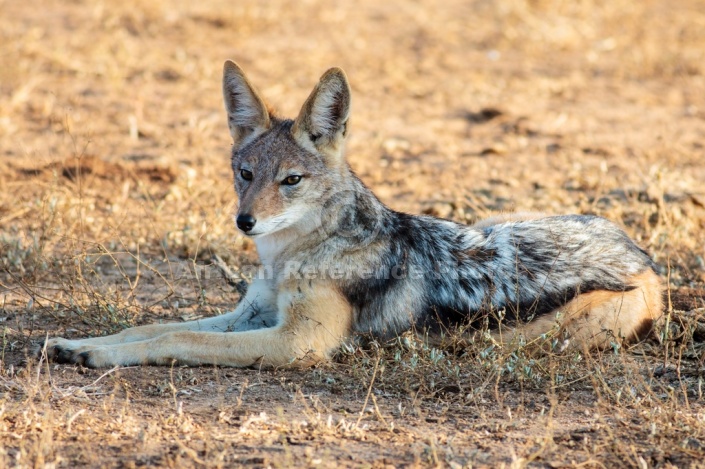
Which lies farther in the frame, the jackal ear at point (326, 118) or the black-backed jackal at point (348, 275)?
the jackal ear at point (326, 118)

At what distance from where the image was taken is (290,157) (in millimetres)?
5605

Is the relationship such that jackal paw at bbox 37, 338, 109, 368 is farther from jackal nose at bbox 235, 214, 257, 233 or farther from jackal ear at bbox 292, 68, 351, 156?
jackal ear at bbox 292, 68, 351, 156

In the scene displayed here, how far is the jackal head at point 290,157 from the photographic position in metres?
5.44

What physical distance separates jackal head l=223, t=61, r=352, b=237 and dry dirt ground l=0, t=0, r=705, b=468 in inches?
34.5

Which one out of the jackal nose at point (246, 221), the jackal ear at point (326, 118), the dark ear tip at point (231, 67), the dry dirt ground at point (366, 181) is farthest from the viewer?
the dark ear tip at point (231, 67)

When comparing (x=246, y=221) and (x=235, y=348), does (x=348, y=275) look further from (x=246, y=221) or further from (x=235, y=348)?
(x=235, y=348)

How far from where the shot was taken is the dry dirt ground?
4.38 m

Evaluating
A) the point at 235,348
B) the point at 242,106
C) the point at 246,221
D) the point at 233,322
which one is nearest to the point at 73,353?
the point at 235,348

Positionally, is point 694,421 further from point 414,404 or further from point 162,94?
point 162,94

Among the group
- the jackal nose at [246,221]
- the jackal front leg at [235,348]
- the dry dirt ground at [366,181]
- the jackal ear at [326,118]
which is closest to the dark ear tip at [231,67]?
the jackal ear at [326,118]

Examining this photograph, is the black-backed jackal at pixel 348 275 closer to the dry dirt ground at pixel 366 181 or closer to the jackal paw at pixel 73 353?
the jackal paw at pixel 73 353

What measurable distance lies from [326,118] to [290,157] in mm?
353

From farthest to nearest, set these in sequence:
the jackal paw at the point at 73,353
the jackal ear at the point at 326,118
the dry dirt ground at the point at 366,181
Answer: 1. the jackal ear at the point at 326,118
2. the jackal paw at the point at 73,353
3. the dry dirt ground at the point at 366,181

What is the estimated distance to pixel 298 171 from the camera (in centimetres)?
556
